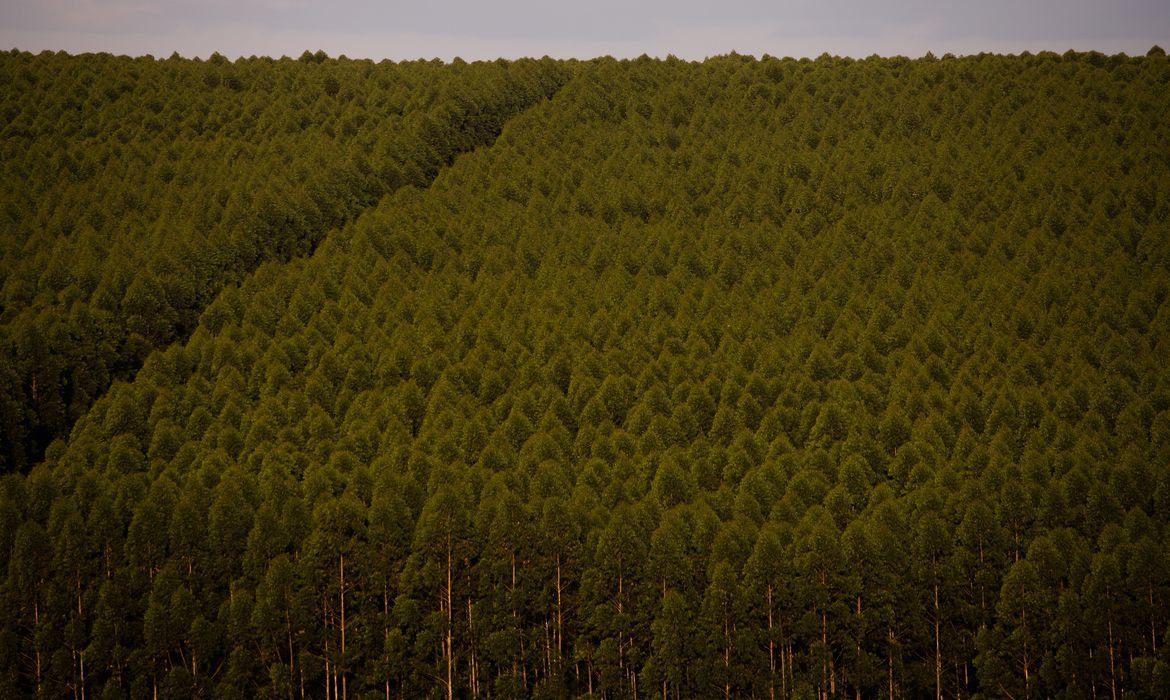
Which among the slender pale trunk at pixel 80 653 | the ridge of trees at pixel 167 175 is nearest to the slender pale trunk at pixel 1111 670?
the slender pale trunk at pixel 80 653

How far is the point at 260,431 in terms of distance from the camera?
55.5 m

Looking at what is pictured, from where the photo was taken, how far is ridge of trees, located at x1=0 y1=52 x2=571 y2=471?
2579 inches

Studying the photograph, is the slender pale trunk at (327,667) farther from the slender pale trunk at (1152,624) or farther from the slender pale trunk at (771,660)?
the slender pale trunk at (1152,624)

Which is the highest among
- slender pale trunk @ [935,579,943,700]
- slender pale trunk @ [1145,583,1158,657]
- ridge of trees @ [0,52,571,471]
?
ridge of trees @ [0,52,571,471]

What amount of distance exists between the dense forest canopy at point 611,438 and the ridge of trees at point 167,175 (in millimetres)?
657

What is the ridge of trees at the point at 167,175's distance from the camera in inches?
2579

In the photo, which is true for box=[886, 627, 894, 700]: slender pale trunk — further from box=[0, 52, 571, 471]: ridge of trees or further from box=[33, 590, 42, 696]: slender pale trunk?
box=[0, 52, 571, 471]: ridge of trees

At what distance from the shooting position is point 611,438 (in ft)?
178

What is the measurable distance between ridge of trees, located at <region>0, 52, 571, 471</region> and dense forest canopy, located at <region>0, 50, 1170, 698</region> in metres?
0.66

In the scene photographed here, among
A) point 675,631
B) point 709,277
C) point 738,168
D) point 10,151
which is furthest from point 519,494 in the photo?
point 10,151

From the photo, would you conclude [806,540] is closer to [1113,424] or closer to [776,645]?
[776,645]

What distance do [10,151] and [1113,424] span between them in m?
91.9

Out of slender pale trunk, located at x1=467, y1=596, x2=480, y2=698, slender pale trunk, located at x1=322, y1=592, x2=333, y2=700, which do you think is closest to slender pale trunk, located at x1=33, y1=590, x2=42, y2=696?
slender pale trunk, located at x1=322, y1=592, x2=333, y2=700

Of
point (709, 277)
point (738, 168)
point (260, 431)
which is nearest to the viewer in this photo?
point (260, 431)
